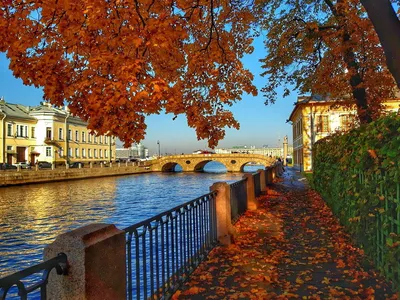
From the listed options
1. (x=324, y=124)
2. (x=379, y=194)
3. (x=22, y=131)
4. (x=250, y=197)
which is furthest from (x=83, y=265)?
(x=22, y=131)

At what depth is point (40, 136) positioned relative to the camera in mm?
67938

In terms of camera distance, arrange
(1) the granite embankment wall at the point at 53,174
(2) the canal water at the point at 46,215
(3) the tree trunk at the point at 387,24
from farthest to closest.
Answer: (1) the granite embankment wall at the point at 53,174
(2) the canal water at the point at 46,215
(3) the tree trunk at the point at 387,24

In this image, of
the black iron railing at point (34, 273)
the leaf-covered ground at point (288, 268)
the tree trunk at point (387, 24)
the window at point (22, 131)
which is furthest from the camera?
the window at point (22, 131)

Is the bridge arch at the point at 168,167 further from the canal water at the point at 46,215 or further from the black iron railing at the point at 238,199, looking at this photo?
the black iron railing at the point at 238,199

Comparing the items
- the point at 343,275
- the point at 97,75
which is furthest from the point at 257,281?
the point at 97,75

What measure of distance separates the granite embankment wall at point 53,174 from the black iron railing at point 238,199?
36.1 meters

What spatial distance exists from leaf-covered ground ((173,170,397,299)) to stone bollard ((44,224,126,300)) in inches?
95.5

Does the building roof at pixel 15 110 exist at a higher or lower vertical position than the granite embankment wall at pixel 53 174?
higher

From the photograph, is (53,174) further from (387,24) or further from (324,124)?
(387,24)

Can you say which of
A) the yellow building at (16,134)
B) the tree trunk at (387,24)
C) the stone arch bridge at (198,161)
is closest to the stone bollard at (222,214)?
the tree trunk at (387,24)

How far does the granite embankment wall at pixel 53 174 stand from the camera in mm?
A: 41656

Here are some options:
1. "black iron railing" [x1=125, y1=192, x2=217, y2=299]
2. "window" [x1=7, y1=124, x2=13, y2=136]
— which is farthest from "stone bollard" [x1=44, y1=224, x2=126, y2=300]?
"window" [x1=7, y1=124, x2=13, y2=136]

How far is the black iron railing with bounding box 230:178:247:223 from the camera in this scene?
9945 mm

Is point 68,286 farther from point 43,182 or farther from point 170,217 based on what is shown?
point 43,182
